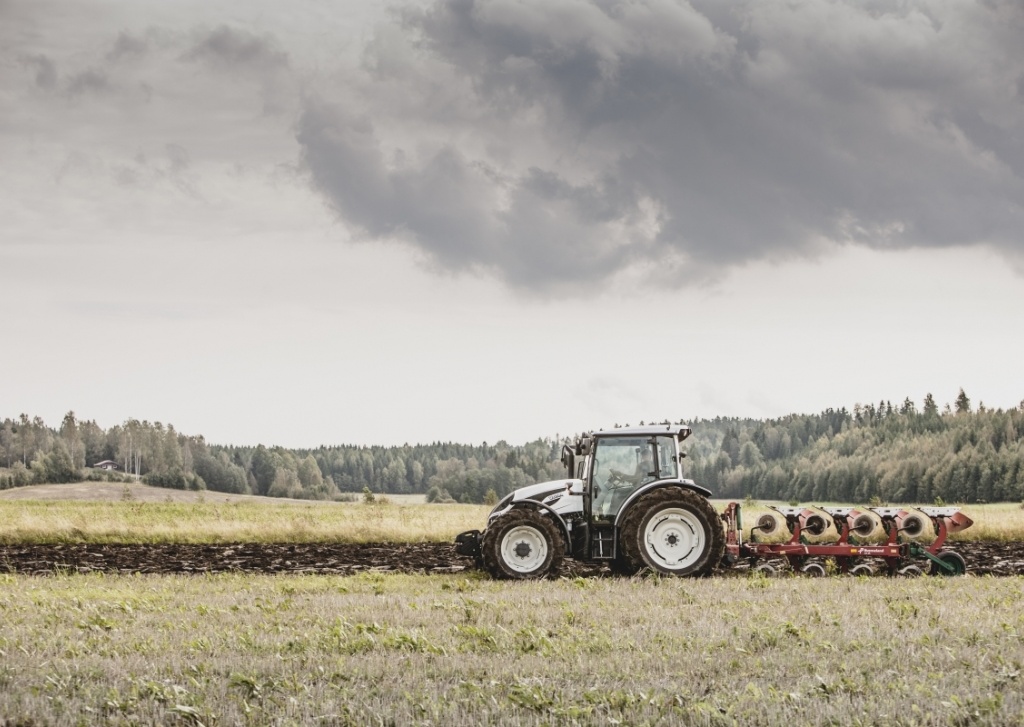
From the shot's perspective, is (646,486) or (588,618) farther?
(646,486)

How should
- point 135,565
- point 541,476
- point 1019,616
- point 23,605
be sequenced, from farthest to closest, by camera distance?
point 541,476
point 135,565
point 23,605
point 1019,616

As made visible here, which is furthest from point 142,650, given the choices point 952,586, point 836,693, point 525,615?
point 952,586

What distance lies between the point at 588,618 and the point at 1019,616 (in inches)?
199

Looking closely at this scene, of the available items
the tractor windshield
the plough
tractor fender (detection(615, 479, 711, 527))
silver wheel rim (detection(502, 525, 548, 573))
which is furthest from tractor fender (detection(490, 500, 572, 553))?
the plough

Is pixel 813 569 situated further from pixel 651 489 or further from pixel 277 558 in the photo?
pixel 277 558

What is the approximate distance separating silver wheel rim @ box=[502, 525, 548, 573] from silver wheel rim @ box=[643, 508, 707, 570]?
6.14 feet

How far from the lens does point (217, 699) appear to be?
24.5 ft

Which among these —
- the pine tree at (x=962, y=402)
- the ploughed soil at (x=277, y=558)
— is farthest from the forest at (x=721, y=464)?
the ploughed soil at (x=277, y=558)

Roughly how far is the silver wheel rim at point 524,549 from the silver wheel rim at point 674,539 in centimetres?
187

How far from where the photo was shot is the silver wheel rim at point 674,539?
53.8 ft

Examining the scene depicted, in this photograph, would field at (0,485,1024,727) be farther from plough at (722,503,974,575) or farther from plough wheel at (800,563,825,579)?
plough wheel at (800,563,825,579)

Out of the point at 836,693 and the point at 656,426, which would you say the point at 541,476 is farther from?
the point at 836,693

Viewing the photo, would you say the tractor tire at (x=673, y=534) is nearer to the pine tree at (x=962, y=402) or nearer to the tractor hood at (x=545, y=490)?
the tractor hood at (x=545, y=490)

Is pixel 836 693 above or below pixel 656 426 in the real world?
below
